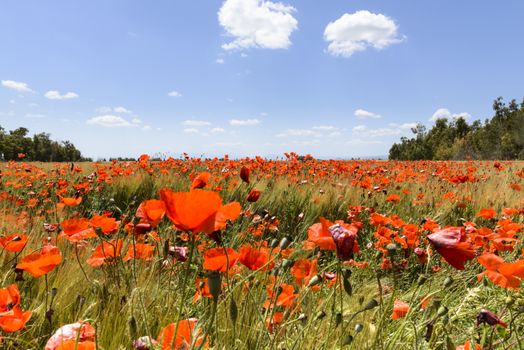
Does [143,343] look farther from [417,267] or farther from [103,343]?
[417,267]

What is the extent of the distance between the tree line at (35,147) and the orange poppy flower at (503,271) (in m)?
71.1

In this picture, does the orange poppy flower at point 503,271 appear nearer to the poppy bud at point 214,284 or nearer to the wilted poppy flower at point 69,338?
the poppy bud at point 214,284

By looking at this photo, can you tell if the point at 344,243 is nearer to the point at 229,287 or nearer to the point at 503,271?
the point at 229,287

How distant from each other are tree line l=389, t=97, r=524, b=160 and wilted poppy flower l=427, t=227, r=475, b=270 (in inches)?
→ 1683

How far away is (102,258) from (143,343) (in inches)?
35.0

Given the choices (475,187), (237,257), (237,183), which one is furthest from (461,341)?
(475,187)

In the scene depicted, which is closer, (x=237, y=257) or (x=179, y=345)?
(x=179, y=345)

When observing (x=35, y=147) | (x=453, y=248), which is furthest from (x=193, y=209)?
(x=35, y=147)

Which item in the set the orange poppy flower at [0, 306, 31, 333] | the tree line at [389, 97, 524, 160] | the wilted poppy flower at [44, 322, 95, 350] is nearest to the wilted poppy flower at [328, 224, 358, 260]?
the wilted poppy flower at [44, 322, 95, 350]

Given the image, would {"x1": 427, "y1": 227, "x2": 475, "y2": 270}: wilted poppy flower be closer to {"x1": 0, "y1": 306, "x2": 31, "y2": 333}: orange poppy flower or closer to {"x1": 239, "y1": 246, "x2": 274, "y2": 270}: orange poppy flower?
{"x1": 239, "y1": 246, "x2": 274, "y2": 270}: orange poppy flower

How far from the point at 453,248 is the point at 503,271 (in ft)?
0.82

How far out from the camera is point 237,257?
123cm

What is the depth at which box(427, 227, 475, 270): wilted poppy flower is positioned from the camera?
984mm

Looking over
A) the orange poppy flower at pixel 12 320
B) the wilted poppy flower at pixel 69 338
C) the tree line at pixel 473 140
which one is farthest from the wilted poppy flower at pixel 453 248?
the tree line at pixel 473 140
